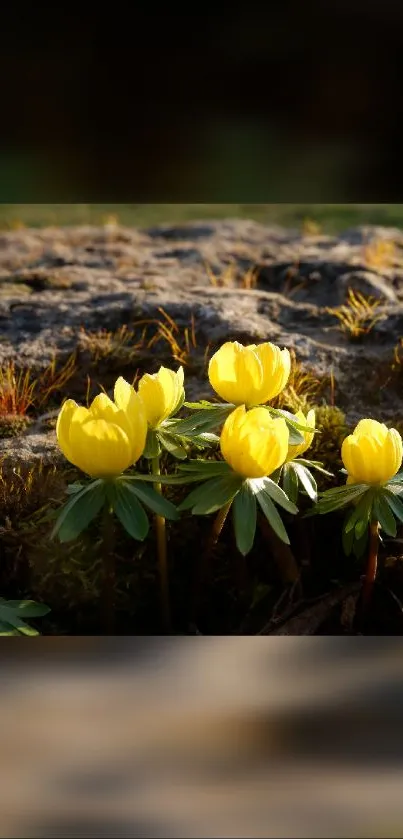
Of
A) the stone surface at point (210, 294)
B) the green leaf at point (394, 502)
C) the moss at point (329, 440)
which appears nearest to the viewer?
the green leaf at point (394, 502)

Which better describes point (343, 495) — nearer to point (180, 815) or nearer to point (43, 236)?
point (180, 815)

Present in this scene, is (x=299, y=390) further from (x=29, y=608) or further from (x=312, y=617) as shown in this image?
(x=29, y=608)

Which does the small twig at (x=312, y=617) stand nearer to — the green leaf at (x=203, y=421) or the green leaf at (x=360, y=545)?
the green leaf at (x=360, y=545)

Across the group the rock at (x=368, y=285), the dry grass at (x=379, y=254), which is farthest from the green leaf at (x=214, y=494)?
the dry grass at (x=379, y=254)

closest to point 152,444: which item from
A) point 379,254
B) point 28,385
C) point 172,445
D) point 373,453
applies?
point 172,445
